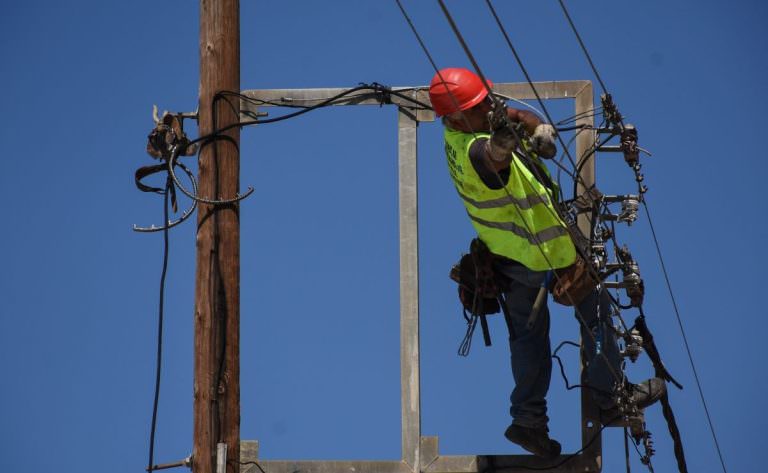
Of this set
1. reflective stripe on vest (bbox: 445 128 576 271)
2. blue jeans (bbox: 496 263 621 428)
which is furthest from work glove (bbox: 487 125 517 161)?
blue jeans (bbox: 496 263 621 428)

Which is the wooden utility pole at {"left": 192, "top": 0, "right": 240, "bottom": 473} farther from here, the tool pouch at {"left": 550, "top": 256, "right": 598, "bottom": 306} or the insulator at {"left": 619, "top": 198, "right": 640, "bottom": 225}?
the insulator at {"left": 619, "top": 198, "right": 640, "bottom": 225}

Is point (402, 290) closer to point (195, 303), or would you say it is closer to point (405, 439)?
point (405, 439)

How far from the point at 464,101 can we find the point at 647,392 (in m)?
2.44

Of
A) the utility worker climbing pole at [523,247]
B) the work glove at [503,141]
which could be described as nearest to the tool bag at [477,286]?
the utility worker climbing pole at [523,247]

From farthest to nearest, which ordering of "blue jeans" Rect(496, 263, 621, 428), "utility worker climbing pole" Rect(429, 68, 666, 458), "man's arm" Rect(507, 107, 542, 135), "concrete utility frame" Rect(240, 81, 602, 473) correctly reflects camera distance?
"concrete utility frame" Rect(240, 81, 602, 473) → "blue jeans" Rect(496, 263, 621, 428) → "man's arm" Rect(507, 107, 542, 135) → "utility worker climbing pole" Rect(429, 68, 666, 458)

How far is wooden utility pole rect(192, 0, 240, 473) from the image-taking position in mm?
9039

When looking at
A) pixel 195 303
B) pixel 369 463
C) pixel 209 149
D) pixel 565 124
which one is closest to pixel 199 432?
pixel 195 303

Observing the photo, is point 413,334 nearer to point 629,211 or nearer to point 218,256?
point 629,211

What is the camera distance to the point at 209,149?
368 inches

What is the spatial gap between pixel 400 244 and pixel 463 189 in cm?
101

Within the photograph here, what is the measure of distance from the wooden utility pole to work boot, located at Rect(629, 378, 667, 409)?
325 cm

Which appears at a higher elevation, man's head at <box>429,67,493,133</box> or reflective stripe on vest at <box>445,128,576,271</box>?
man's head at <box>429,67,493,133</box>

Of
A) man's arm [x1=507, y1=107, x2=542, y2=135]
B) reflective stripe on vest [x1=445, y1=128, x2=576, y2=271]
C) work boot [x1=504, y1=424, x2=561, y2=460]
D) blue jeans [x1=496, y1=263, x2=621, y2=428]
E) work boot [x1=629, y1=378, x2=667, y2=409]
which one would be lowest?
work boot [x1=504, y1=424, x2=561, y2=460]

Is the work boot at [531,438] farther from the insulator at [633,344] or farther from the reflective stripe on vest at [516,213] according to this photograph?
the reflective stripe on vest at [516,213]
